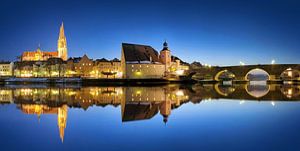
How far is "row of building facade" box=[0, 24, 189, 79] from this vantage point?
56.8 m

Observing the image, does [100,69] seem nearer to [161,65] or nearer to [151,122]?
[161,65]

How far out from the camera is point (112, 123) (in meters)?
8.77

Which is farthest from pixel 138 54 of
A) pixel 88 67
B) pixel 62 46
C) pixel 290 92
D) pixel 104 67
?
pixel 62 46

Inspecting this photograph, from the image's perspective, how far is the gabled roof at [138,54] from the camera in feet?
186

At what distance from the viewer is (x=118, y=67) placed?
74062 mm

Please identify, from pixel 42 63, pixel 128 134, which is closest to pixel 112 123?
pixel 128 134

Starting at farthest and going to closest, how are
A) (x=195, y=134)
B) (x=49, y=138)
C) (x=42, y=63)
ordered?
(x=42, y=63) < (x=195, y=134) < (x=49, y=138)

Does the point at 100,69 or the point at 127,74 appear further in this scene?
the point at 100,69

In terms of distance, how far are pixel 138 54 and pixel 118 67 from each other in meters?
17.0

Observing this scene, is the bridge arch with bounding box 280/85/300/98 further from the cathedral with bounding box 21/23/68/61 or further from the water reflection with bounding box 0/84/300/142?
the cathedral with bounding box 21/23/68/61

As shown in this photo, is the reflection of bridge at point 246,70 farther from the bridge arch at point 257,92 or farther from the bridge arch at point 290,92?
the bridge arch at point 257,92

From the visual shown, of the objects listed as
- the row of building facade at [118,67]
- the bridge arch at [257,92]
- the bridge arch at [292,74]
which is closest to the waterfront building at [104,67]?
the row of building facade at [118,67]

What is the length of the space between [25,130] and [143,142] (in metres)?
3.41

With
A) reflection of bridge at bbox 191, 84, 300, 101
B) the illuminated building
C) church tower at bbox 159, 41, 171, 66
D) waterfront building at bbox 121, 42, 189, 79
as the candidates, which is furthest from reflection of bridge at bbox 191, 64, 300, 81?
reflection of bridge at bbox 191, 84, 300, 101
